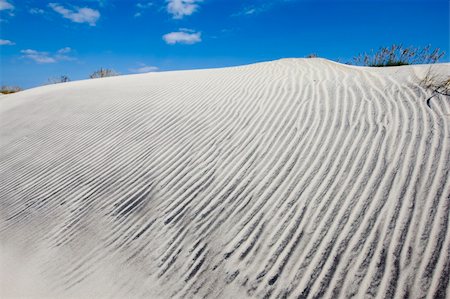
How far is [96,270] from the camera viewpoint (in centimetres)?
272

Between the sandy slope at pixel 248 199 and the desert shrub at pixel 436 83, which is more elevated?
the desert shrub at pixel 436 83

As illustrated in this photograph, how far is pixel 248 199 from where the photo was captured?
117 inches

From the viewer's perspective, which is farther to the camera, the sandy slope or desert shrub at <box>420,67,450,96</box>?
desert shrub at <box>420,67,450,96</box>

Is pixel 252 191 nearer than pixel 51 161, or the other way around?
pixel 252 191

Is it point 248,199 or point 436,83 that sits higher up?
point 436,83

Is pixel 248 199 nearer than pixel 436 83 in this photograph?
Yes

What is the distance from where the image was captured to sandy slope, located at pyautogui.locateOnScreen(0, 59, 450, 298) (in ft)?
7.48

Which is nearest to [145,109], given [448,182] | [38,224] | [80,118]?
[80,118]

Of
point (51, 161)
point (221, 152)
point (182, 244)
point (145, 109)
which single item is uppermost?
point (145, 109)

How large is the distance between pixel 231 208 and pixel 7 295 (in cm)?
227

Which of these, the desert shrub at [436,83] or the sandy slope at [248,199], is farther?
the desert shrub at [436,83]

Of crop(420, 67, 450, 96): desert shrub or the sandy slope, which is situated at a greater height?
crop(420, 67, 450, 96): desert shrub

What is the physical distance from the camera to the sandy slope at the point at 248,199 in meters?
2.28

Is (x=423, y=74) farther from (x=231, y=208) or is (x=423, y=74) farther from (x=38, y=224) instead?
(x=38, y=224)
